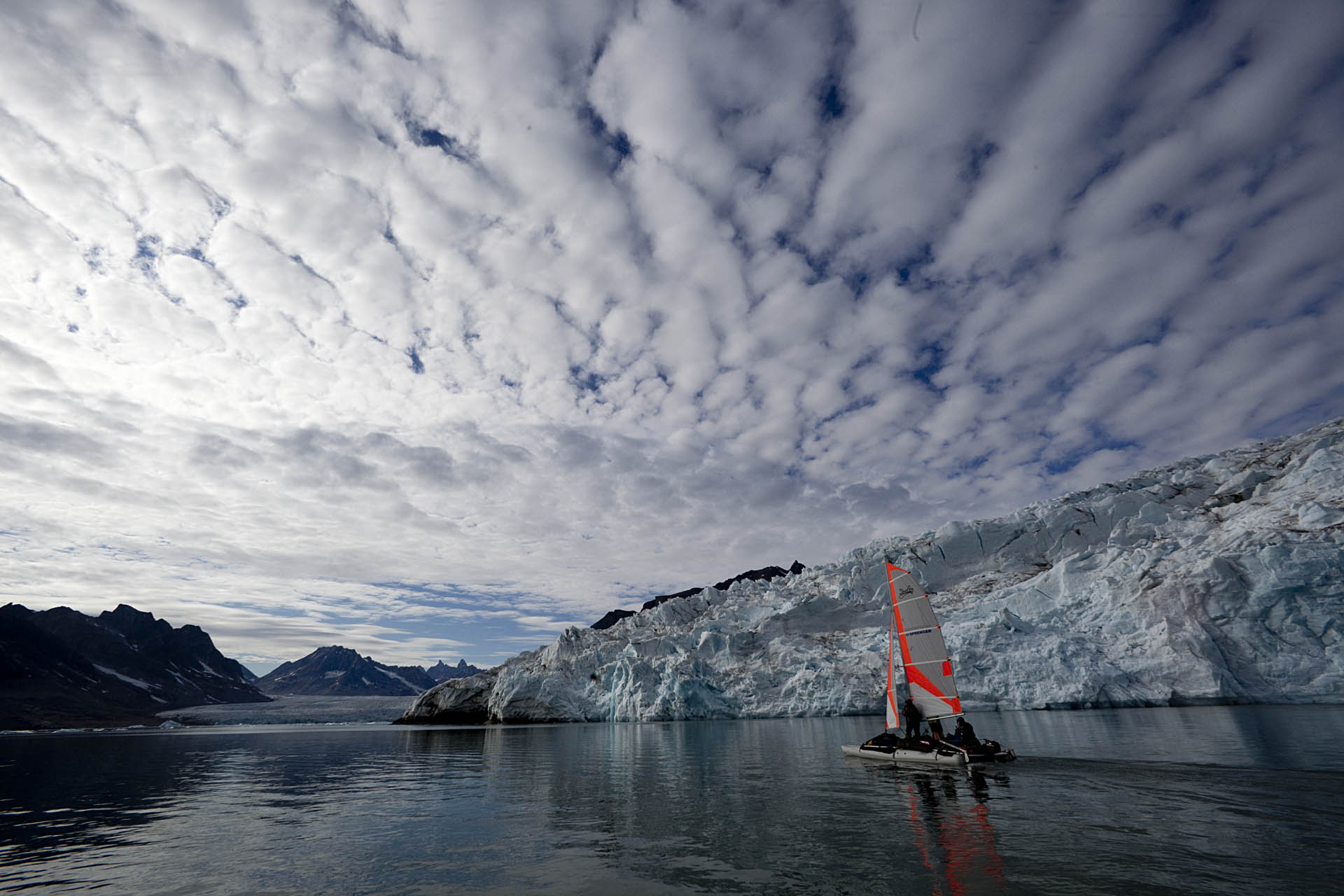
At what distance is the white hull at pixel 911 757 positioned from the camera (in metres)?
26.6

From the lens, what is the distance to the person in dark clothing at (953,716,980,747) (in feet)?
86.5

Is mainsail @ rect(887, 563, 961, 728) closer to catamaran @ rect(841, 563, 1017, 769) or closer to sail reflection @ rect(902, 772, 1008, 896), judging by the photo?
catamaran @ rect(841, 563, 1017, 769)

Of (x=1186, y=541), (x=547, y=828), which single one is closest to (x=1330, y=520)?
(x=1186, y=541)

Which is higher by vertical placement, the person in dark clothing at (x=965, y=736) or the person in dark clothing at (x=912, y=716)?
the person in dark clothing at (x=912, y=716)

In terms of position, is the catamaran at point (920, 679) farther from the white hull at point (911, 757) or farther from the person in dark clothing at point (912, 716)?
the person in dark clothing at point (912, 716)

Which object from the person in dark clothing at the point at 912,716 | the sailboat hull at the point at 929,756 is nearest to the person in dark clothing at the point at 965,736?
the sailboat hull at the point at 929,756

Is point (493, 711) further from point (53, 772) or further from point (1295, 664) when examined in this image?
point (1295, 664)

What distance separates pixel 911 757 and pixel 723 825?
1594 centimetres

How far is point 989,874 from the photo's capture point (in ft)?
37.2

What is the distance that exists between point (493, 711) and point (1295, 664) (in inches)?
3836

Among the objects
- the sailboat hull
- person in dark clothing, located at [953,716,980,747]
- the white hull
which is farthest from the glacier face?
person in dark clothing, located at [953,716,980,747]

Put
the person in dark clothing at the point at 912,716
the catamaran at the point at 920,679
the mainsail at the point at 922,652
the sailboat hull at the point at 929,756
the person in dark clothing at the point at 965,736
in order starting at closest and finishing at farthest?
the sailboat hull at the point at 929,756 → the person in dark clothing at the point at 965,736 → the catamaran at the point at 920,679 → the mainsail at the point at 922,652 → the person in dark clothing at the point at 912,716

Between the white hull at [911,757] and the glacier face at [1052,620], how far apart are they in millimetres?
43263

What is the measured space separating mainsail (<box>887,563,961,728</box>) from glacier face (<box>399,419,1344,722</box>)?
42862 millimetres
